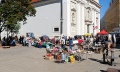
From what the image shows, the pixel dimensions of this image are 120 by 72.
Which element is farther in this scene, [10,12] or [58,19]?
[58,19]

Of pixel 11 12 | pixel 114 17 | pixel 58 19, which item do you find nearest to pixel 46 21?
pixel 58 19

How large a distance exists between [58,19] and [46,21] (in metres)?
2.88

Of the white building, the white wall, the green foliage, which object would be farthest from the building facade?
the green foliage

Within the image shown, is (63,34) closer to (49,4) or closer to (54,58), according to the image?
(49,4)

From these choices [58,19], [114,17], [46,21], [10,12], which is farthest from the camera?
[114,17]

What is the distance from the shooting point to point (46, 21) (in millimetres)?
38781

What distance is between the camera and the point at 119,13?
67.4 meters

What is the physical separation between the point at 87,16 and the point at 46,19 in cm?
1063

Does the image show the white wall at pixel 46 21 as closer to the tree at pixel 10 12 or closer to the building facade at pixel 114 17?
the tree at pixel 10 12

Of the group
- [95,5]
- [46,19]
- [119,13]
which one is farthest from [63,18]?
[119,13]

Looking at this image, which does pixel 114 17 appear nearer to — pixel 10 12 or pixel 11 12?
pixel 11 12

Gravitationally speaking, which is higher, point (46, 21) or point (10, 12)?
point (10, 12)

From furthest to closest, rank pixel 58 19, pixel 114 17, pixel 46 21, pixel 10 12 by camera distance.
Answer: pixel 114 17 < pixel 46 21 < pixel 58 19 < pixel 10 12

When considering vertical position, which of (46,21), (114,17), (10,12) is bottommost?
(46,21)
